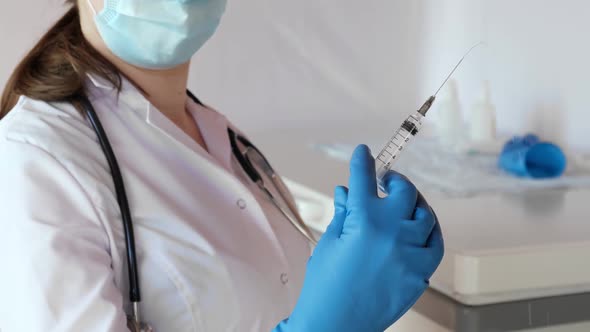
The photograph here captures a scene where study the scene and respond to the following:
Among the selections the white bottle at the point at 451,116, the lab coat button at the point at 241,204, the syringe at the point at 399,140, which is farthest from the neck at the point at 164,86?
the white bottle at the point at 451,116

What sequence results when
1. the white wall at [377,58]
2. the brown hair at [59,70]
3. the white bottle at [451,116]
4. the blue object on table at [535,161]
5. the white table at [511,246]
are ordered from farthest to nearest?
the white bottle at [451,116] < the white wall at [377,58] < the blue object on table at [535,161] < the white table at [511,246] < the brown hair at [59,70]

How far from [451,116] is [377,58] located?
0.40 metres

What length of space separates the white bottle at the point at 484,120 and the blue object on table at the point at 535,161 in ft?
0.41

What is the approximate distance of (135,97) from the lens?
93 cm

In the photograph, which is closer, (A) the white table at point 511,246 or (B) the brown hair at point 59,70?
(B) the brown hair at point 59,70

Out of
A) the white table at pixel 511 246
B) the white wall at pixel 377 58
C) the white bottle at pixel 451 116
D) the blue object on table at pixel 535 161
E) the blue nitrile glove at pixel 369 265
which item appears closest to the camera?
the blue nitrile glove at pixel 369 265

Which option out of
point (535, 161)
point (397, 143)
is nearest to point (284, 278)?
point (397, 143)

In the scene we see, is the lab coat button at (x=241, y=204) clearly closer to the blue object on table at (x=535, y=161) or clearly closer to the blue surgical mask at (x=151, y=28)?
the blue surgical mask at (x=151, y=28)

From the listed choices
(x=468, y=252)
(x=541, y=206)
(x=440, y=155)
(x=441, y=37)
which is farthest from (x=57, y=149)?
(x=441, y=37)

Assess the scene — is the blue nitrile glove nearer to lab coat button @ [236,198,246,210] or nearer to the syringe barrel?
the syringe barrel

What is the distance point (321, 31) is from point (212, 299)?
1289mm

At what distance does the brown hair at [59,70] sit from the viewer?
2.88ft

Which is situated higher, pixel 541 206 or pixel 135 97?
pixel 135 97

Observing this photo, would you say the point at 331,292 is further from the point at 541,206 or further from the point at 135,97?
the point at 541,206
